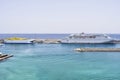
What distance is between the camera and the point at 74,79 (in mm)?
26672

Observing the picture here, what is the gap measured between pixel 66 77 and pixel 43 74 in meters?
3.13

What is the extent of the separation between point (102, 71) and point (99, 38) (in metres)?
58.8

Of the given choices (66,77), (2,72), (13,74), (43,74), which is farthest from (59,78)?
(2,72)

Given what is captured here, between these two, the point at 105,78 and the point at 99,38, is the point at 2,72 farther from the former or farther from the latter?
the point at 99,38

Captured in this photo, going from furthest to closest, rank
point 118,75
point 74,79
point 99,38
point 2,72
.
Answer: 1. point 99,38
2. point 2,72
3. point 118,75
4. point 74,79

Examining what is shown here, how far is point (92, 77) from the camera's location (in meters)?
27.5

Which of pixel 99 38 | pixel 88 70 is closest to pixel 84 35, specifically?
pixel 99 38

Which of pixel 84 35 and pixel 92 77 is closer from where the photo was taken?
pixel 92 77

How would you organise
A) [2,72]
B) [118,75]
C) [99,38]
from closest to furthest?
[118,75] → [2,72] → [99,38]

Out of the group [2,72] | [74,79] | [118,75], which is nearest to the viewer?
[74,79]

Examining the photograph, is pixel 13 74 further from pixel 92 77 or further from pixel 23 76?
pixel 92 77

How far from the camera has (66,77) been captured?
90.4 ft

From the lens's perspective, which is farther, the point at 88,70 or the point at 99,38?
the point at 99,38

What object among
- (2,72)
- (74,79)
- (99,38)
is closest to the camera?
(74,79)
